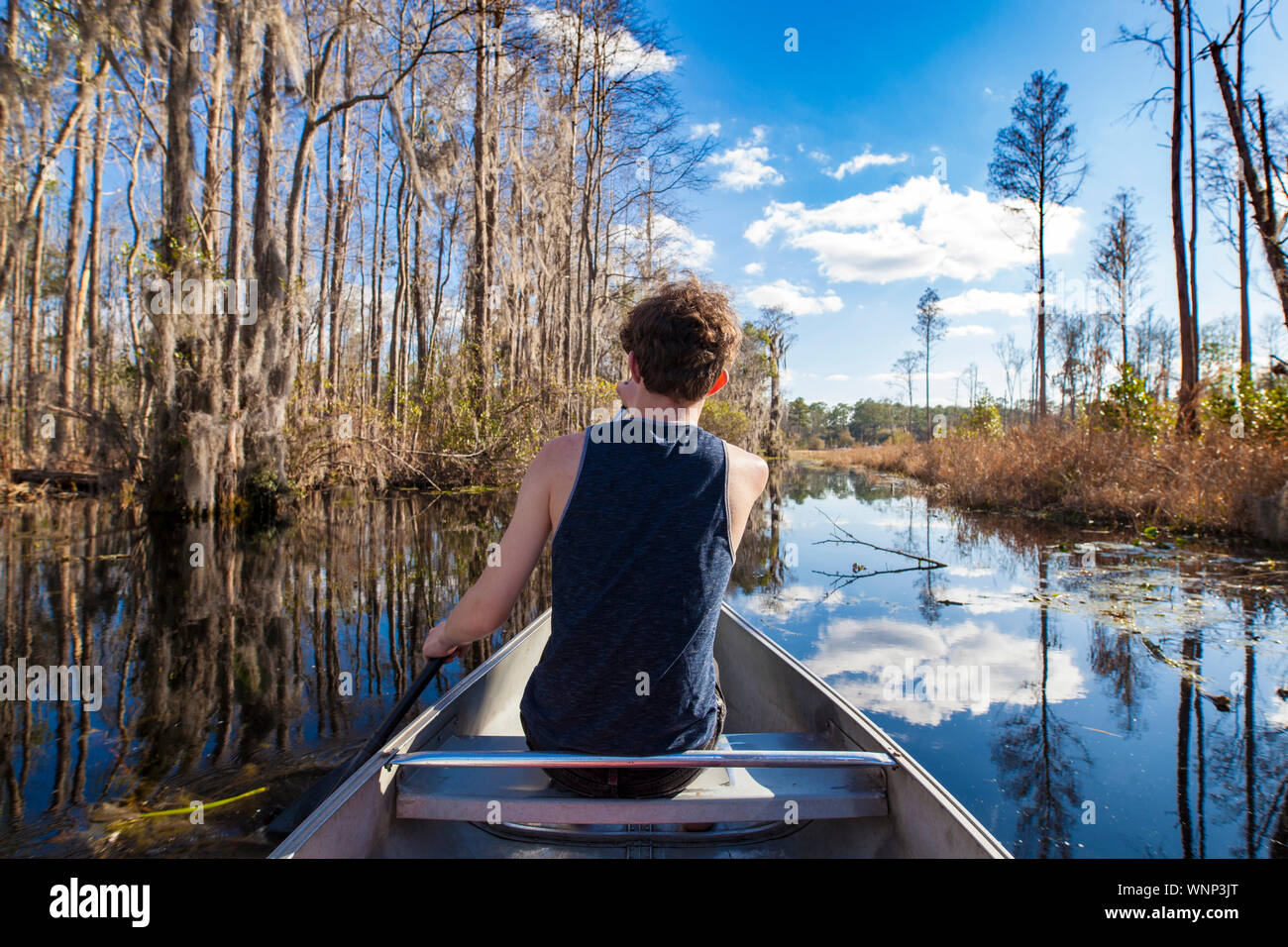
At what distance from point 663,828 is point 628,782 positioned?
40cm

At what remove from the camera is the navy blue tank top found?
1.55m

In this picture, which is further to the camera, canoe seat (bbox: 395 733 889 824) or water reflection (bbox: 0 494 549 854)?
water reflection (bbox: 0 494 549 854)

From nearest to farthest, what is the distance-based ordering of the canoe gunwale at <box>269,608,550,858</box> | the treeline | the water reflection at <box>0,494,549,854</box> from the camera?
the canoe gunwale at <box>269,608,550,858</box> → the water reflection at <box>0,494,549,854</box> → the treeline

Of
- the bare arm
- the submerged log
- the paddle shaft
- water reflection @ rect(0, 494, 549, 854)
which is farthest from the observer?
the submerged log

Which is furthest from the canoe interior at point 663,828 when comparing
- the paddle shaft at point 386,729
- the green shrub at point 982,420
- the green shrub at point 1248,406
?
the green shrub at point 982,420

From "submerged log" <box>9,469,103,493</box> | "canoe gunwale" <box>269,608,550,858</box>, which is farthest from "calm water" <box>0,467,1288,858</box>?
"submerged log" <box>9,469,103,493</box>

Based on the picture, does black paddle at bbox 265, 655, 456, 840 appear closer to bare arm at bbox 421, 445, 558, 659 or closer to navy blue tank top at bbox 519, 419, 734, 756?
bare arm at bbox 421, 445, 558, 659

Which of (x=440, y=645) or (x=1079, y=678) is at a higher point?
(x=440, y=645)

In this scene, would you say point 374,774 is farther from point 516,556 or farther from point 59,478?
point 59,478

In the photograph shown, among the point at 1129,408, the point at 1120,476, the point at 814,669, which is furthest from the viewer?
the point at 1129,408

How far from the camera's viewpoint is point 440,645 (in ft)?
6.32

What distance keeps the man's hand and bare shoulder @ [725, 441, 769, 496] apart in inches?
35.5

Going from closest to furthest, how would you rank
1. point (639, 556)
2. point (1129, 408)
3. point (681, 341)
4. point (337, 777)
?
point (639, 556) < point (681, 341) < point (337, 777) < point (1129, 408)

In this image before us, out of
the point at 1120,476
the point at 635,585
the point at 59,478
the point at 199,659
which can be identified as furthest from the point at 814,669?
the point at 59,478
